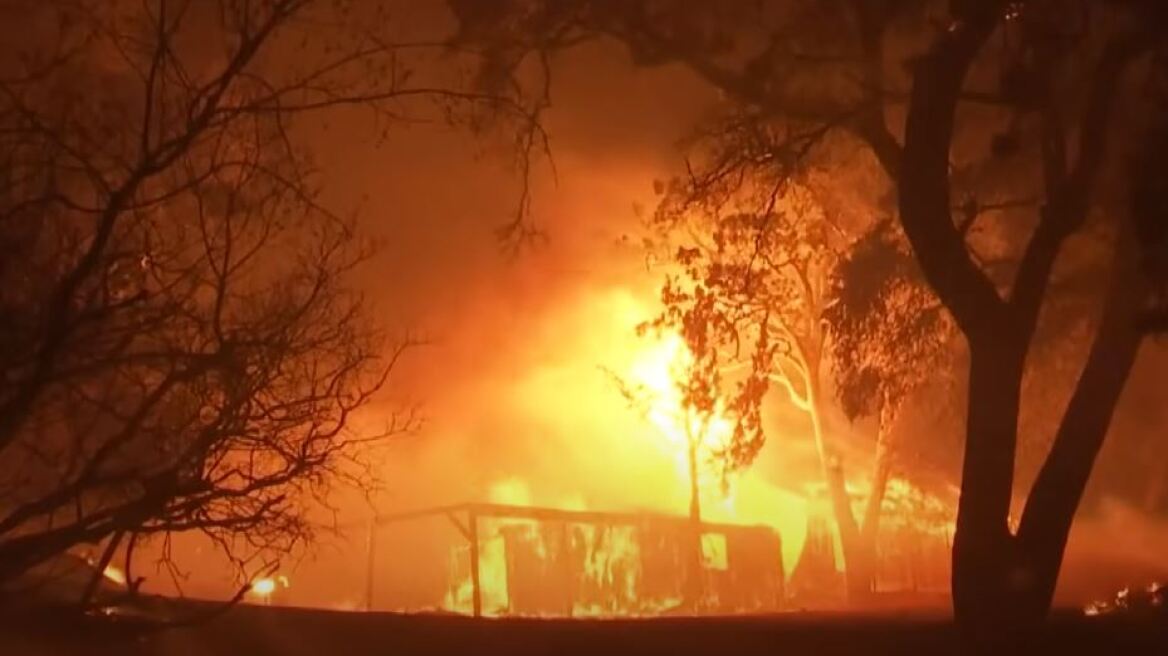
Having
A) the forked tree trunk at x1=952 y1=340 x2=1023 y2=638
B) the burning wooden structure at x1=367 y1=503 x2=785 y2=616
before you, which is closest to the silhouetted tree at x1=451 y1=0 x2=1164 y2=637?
the forked tree trunk at x1=952 y1=340 x2=1023 y2=638

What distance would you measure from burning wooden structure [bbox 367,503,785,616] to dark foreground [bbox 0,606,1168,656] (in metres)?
15.0

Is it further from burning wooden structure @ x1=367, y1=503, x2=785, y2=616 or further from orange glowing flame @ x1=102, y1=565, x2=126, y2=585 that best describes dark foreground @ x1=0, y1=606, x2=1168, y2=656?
burning wooden structure @ x1=367, y1=503, x2=785, y2=616

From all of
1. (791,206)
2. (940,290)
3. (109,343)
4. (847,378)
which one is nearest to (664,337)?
(791,206)

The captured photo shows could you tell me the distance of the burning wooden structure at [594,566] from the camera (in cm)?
2666

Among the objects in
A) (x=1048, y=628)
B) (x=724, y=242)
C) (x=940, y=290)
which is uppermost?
(x=724, y=242)

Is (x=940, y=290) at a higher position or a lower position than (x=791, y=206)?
lower

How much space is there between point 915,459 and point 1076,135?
60.4 feet

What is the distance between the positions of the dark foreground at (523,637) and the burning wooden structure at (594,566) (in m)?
15.0

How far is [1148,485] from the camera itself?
32969mm

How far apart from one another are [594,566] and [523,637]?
63.3ft

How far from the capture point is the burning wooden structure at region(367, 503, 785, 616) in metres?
26.7

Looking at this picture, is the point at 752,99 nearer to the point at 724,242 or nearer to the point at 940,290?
the point at 940,290

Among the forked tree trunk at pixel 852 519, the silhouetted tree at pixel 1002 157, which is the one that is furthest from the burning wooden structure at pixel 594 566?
the silhouetted tree at pixel 1002 157

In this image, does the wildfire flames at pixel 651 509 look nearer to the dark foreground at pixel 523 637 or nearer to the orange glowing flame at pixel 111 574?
the orange glowing flame at pixel 111 574
